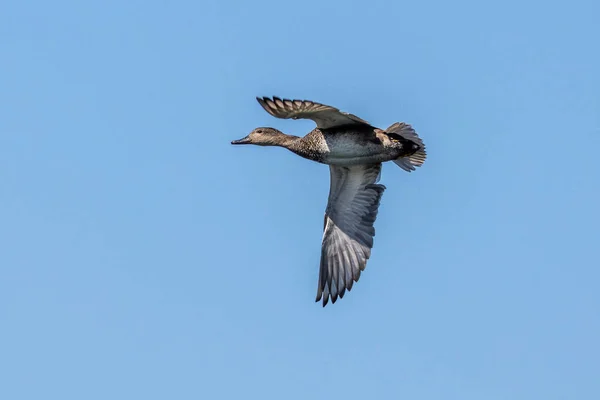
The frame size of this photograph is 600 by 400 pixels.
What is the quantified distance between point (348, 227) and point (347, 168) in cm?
105

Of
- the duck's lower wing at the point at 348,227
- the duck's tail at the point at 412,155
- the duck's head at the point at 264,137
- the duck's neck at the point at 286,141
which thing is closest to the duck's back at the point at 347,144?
the duck's neck at the point at 286,141

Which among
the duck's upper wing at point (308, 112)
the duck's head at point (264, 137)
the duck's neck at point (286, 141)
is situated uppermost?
the duck's head at point (264, 137)

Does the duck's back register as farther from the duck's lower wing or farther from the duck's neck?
the duck's lower wing

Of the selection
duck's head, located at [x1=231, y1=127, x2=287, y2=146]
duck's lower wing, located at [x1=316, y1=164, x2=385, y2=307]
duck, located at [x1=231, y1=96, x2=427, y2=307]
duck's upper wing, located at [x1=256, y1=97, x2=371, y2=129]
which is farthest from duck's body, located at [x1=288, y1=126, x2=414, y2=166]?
duck's lower wing, located at [x1=316, y1=164, x2=385, y2=307]

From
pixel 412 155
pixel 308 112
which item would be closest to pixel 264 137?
pixel 308 112

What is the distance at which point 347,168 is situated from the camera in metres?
19.9

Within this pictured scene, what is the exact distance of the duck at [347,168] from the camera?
61.1 feet

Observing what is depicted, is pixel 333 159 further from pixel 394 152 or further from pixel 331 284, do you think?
pixel 331 284

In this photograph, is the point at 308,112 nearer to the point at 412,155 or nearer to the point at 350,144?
the point at 350,144

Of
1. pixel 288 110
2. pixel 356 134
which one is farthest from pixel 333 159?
pixel 288 110

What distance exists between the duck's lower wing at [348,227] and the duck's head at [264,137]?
1262mm

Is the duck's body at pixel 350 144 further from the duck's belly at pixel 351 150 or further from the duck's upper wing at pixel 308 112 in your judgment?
the duck's upper wing at pixel 308 112

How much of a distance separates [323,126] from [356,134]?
1.66 feet

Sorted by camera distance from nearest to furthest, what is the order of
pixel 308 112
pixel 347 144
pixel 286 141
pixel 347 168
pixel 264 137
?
pixel 308 112 < pixel 347 144 < pixel 286 141 < pixel 264 137 < pixel 347 168
